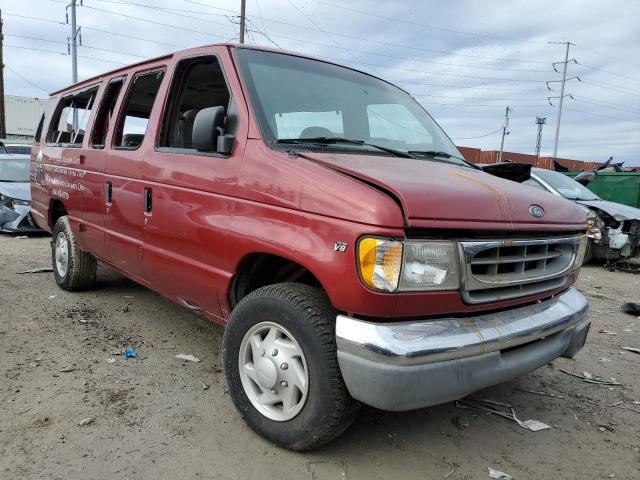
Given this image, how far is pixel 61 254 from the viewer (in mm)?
5086

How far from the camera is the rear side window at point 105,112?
4332 mm

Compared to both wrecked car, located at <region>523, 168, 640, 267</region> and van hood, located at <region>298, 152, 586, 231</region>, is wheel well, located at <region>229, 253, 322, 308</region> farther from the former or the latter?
wrecked car, located at <region>523, 168, 640, 267</region>

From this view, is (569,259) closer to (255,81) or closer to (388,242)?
(388,242)

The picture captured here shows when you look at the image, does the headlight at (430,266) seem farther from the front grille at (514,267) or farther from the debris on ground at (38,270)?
the debris on ground at (38,270)

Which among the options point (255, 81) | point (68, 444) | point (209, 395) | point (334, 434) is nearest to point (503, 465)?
point (334, 434)

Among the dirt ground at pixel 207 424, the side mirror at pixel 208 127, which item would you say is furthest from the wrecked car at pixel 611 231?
the side mirror at pixel 208 127

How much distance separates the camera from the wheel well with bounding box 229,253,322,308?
267 cm

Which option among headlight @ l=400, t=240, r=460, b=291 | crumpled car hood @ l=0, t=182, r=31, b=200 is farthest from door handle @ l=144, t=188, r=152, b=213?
crumpled car hood @ l=0, t=182, r=31, b=200

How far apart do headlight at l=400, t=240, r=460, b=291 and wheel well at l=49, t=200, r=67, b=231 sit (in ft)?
14.4

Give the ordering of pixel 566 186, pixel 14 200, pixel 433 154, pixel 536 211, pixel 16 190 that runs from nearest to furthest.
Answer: pixel 536 211 → pixel 433 154 → pixel 566 186 → pixel 14 200 → pixel 16 190

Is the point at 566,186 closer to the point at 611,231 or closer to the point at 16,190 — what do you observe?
the point at 611,231

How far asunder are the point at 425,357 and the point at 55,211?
4.75 m

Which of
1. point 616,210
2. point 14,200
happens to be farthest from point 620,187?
point 14,200

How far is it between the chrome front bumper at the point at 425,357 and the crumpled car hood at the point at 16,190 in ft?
29.6
